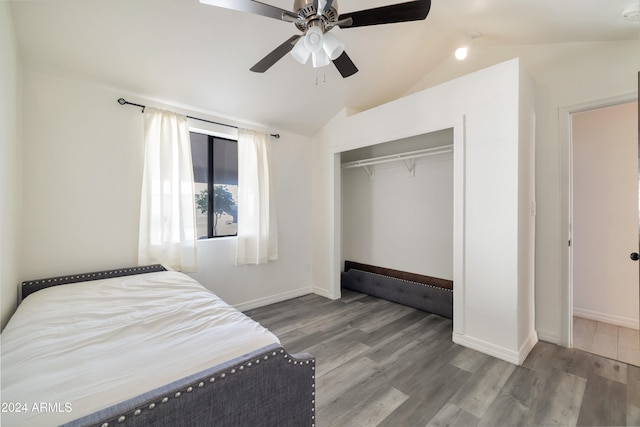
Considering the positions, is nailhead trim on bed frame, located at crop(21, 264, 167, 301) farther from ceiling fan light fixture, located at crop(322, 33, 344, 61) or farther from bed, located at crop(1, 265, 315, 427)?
ceiling fan light fixture, located at crop(322, 33, 344, 61)

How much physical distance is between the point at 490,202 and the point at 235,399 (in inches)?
94.5

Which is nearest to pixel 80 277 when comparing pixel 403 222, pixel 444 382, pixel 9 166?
pixel 9 166

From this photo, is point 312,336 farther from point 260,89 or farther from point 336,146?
point 260,89

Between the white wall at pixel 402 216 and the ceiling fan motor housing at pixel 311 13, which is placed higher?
the ceiling fan motor housing at pixel 311 13

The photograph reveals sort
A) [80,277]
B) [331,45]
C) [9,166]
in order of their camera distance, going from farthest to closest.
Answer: [80,277] → [9,166] → [331,45]

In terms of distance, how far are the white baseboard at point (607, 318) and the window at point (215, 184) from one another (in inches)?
171

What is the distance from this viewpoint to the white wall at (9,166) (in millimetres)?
1474

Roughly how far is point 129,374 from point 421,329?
2627mm

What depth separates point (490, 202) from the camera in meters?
2.32

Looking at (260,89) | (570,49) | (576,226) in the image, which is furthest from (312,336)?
(570,49)

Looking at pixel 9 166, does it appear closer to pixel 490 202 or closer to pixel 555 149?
pixel 490 202

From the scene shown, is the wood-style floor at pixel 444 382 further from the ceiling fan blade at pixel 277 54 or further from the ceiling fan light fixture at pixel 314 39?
the ceiling fan blade at pixel 277 54

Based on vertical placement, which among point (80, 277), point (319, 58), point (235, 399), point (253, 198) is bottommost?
point (235, 399)

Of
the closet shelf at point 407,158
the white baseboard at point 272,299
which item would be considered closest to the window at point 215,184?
the white baseboard at point 272,299
